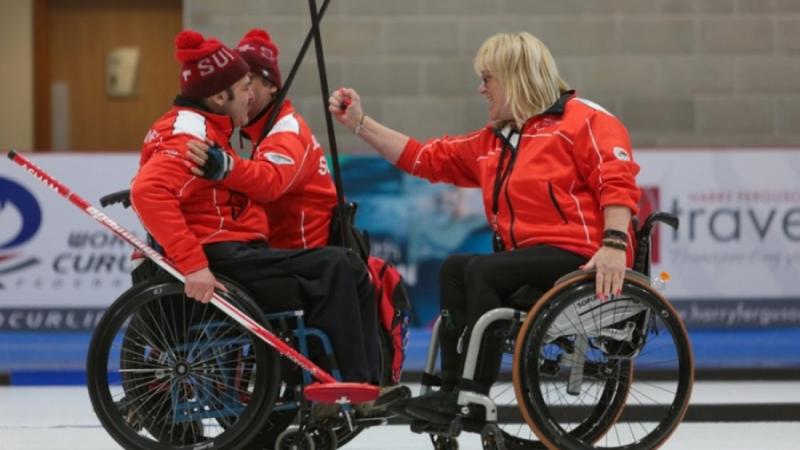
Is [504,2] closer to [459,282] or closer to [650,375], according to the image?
[650,375]

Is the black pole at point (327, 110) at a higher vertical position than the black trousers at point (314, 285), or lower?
higher

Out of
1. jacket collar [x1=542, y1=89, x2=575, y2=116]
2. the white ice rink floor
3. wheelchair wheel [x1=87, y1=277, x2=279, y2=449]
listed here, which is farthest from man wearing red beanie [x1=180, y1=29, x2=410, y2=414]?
the white ice rink floor

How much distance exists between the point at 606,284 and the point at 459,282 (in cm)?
34

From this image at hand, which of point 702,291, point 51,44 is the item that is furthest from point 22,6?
point 702,291

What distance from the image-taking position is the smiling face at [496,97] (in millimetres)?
3305

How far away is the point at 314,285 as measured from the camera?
3.09 metres

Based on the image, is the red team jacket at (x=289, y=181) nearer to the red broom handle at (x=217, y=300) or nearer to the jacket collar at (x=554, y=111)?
the red broom handle at (x=217, y=300)

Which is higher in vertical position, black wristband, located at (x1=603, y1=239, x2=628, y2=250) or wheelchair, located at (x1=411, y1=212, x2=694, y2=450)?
black wristband, located at (x1=603, y1=239, x2=628, y2=250)

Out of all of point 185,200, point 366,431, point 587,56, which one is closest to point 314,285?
point 185,200

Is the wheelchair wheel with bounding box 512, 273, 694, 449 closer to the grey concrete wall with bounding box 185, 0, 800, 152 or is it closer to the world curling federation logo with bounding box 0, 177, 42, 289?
the world curling federation logo with bounding box 0, 177, 42, 289

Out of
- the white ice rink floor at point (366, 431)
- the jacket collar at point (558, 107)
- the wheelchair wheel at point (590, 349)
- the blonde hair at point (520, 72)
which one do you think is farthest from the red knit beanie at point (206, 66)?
the white ice rink floor at point (366, 431)

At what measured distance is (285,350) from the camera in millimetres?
3012

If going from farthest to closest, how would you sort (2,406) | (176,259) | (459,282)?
(2,406), (459,282), (176,259)

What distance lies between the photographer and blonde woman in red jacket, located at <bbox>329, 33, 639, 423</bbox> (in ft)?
10.2
